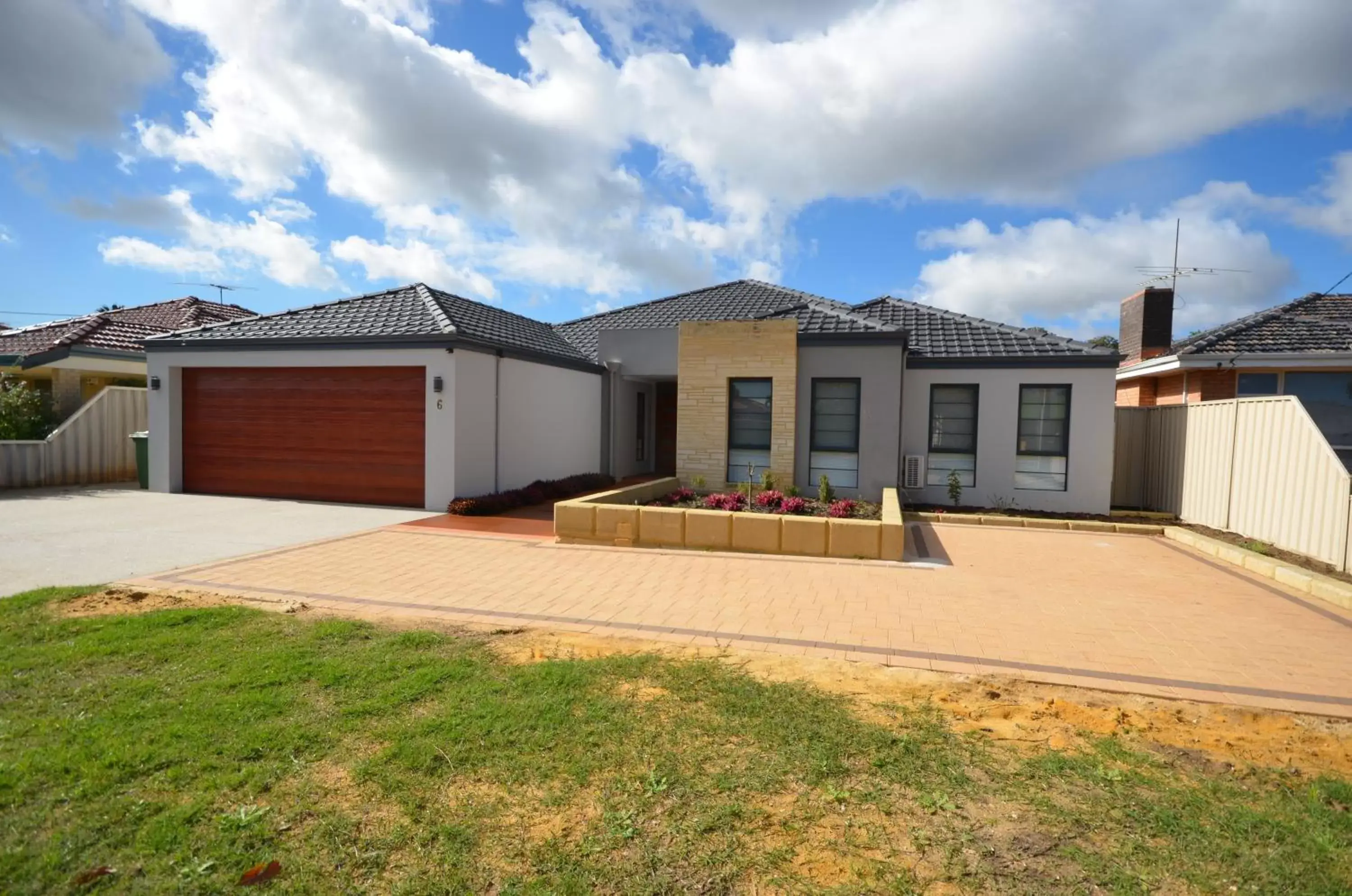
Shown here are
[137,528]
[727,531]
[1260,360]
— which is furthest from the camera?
[1260,360]

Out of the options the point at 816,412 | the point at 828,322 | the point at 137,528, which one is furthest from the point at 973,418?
the point at 137,528

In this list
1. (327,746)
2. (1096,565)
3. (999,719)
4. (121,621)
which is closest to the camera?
(327,746)

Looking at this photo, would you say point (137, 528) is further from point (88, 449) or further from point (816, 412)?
point (816, 412)

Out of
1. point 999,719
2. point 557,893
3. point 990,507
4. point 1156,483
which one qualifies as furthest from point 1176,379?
point 557,893

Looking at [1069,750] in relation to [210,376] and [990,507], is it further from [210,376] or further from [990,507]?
[210,376]

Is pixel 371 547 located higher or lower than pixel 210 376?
lower

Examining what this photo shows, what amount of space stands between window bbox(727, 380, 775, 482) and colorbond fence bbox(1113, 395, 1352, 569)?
7372 millimetres

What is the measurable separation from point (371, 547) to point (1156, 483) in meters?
14.3

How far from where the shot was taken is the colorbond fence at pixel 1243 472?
841 centimetres

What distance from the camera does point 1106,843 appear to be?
10.0ft

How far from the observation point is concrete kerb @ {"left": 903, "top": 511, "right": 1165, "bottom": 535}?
1163cm

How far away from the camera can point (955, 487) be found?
544 inches

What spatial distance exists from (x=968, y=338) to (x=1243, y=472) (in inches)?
219

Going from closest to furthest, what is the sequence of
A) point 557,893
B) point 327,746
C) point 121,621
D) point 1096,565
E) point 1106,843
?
point 557,893 < point 1106,843 < point 327,746 < point 121,621 < point 1096,565
